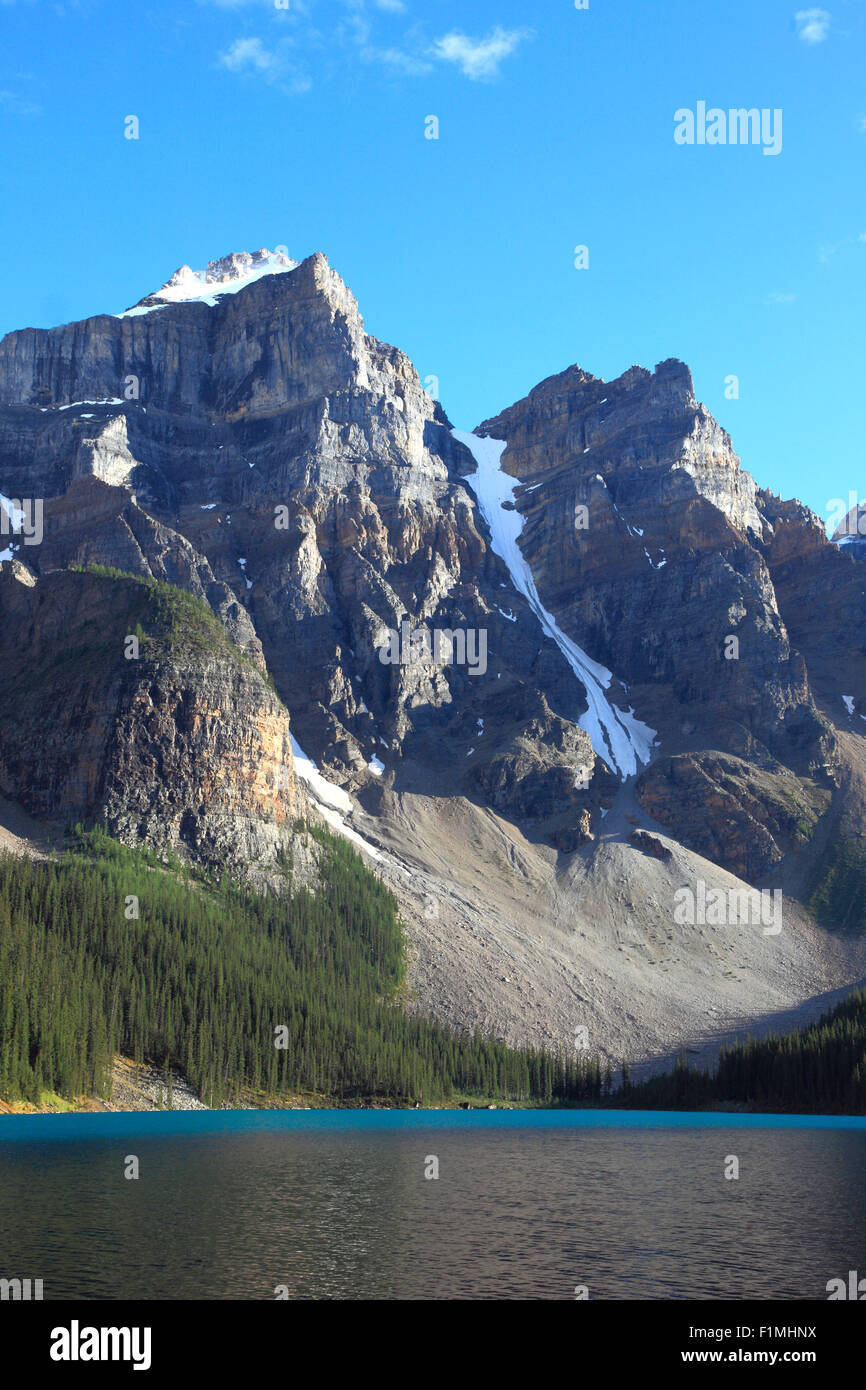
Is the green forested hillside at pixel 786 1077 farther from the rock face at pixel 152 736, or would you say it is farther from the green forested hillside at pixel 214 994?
the rock face at pixel 152 736

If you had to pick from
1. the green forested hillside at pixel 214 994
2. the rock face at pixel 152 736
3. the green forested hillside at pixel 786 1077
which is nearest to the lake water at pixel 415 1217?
the green forested hillside at pixel 214 994

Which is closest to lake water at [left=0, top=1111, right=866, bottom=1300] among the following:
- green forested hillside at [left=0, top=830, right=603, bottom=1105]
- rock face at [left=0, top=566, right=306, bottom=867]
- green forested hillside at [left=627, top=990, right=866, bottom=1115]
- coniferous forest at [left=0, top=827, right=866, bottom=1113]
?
green forested hillside at [left=0, top=830, right=603, bottom=1105]

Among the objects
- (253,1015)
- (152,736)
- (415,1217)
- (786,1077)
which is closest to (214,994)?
(253,1015)

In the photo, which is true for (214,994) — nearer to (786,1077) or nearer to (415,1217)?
(786,1077)

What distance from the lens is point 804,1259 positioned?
41.3 metres

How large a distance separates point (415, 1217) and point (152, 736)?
130442mm

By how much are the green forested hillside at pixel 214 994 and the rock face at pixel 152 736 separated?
10591 mm

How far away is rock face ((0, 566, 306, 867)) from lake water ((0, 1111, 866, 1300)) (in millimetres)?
83023

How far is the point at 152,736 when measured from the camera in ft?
563

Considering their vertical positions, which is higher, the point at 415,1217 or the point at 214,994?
the point at 214,994

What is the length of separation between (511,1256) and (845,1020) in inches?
4578

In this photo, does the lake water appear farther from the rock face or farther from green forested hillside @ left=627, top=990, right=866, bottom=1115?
the rock face
